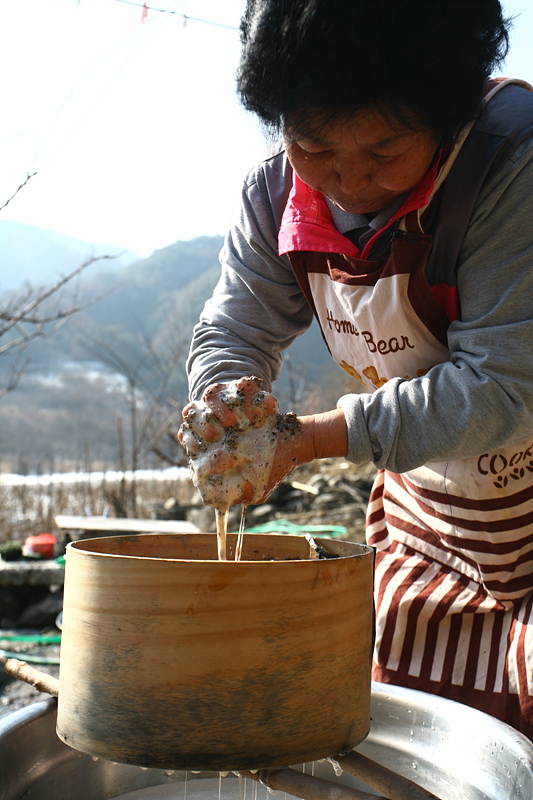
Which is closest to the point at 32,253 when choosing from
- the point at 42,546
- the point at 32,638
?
the point at 42,546

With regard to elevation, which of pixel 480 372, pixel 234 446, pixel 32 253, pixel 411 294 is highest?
pixel 32 253

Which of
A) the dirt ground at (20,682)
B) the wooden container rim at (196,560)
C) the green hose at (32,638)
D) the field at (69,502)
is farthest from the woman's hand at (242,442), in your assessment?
→ the field at (69,502)

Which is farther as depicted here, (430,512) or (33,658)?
(33,658)

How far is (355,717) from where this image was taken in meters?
0.90

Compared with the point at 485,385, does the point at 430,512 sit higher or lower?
lower

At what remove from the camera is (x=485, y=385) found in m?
0.98

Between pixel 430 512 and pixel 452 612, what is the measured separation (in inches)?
8.1

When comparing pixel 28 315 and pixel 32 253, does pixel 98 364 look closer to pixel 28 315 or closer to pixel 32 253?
pixel 32 253

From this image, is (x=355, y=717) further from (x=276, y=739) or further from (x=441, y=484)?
(x=441, y=484)

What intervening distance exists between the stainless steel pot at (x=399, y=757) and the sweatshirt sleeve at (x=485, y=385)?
0.42 meters

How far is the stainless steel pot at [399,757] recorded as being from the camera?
94 cm

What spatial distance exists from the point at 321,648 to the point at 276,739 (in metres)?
0.12

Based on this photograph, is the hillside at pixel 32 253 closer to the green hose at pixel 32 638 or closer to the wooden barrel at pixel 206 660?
the green hose at pixel 32 638

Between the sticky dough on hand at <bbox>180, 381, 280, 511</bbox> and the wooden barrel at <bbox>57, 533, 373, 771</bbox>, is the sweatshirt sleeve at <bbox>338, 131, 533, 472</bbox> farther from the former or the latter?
the wooden barrel at <bbox>57, 533, 373, 771</bbox>
